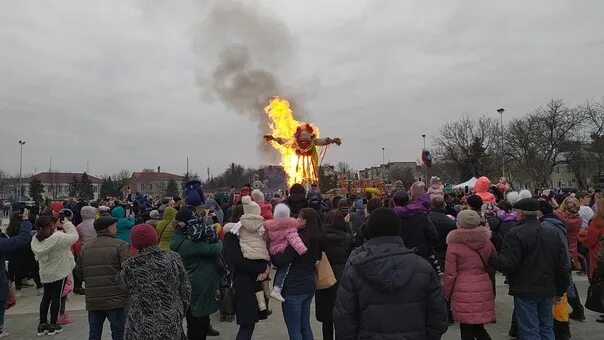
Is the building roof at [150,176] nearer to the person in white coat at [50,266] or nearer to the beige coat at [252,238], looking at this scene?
the person in white coat at [50,266]

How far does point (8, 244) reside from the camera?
19.7 ft

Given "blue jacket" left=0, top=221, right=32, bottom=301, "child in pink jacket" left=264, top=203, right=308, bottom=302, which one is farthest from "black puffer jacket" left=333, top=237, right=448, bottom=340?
"blue jacket" left=0, top=221, right=32, bottom=301

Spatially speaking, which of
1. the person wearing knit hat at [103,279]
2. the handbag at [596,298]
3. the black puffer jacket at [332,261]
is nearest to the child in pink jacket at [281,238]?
the black puffer jacket at [332,261]

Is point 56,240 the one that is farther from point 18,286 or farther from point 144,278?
point 18,286

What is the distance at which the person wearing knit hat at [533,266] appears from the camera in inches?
199

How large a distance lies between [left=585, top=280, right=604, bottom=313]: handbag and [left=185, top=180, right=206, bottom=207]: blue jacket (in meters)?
5.65

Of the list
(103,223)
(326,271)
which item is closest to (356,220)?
(326,271)

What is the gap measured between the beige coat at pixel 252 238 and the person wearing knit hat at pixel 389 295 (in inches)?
78.1

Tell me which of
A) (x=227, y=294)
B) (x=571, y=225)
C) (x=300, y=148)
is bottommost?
(x=227, y=294)

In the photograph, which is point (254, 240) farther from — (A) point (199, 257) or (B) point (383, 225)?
(B) point (383, 225)

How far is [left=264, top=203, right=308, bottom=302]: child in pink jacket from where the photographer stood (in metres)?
5.10

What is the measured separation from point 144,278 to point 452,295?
327 centimetres

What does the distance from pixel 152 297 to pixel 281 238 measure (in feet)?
5.06

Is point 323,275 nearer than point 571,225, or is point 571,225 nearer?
point 323,275
